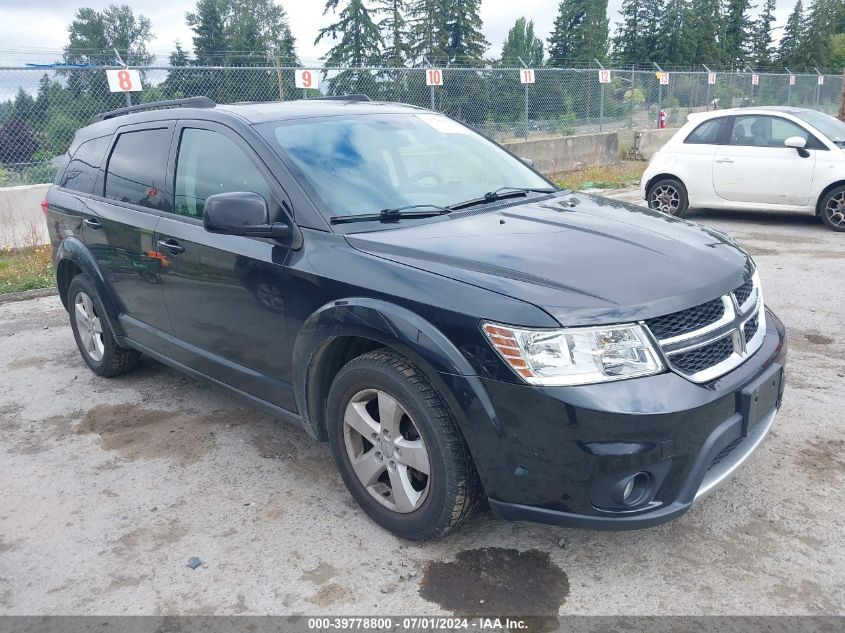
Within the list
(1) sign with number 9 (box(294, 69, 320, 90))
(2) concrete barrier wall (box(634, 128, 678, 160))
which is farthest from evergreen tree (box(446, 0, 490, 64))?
(1) sign with number 9 (box(294, 69, 320, 90))

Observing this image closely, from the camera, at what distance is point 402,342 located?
2852 mm

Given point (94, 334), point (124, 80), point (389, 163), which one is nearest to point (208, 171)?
point (389, 163)

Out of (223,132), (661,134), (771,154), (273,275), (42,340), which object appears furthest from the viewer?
(661,134)

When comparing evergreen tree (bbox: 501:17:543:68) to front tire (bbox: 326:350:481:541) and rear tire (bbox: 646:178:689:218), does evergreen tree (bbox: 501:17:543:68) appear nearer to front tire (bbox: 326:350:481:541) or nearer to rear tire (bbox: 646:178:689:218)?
rear tire (bbox: 646:178:689:218)

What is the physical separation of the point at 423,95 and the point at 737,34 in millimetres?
63155

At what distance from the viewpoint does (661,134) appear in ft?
63.4

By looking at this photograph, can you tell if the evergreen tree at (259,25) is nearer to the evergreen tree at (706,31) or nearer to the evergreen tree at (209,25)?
the evergreen tree at (209,25)

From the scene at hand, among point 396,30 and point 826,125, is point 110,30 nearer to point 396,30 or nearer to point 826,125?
point 396,30

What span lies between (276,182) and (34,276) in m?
6.01

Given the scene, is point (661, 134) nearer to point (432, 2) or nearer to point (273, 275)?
point (273, 275)

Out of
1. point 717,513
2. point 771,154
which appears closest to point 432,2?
point 771,154

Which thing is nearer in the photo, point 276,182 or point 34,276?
point 276,182

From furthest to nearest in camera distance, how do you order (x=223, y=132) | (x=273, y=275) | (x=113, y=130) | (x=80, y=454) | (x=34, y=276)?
(x=34, y=276)
(x=113, y=130)
(x=80, y=454)
(x=223, y=132)
(x=273, y=275)

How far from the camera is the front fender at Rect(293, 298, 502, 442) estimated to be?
267 cm
